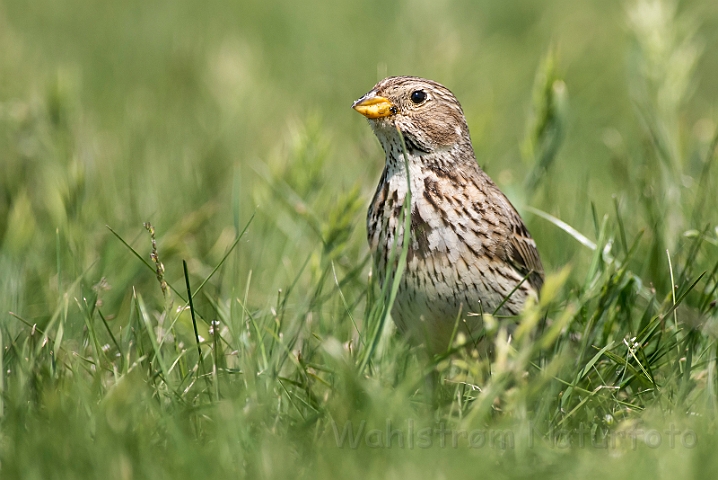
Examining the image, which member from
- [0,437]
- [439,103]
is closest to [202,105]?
[439,103]

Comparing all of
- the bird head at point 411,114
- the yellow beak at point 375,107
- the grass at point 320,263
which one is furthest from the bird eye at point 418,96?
the grass at point 320,263

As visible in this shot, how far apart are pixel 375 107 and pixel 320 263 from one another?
0.79 m

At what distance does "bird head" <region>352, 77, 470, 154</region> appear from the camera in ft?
14.0

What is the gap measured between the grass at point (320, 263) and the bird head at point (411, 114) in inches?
16.5

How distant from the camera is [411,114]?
4340mm

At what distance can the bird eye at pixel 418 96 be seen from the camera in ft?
14.4

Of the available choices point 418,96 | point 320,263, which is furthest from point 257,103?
point 320,263

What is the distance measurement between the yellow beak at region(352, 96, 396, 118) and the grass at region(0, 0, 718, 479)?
0.47m

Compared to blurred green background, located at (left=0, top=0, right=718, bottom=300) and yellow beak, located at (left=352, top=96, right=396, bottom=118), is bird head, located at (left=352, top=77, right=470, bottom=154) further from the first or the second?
blurred green background, located at (left=0, top=0, right=718, bottom=300)

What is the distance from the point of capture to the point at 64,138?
537 centimetres

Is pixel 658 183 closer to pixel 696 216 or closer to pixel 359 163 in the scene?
pixel 696 216

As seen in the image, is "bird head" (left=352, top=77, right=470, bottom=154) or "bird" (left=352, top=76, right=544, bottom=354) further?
"bird head" (left=352, top=77, right=470, bottom=154)

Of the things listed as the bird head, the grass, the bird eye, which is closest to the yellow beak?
the bird head

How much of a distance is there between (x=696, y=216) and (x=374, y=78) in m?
4.33
